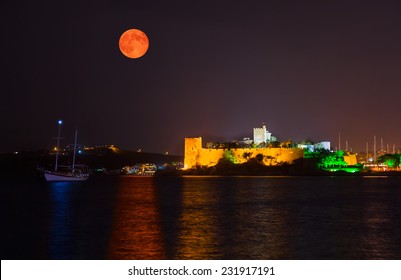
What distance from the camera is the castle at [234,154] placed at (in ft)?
181

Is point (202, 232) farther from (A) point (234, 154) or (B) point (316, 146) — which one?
(B) point (316, 146)

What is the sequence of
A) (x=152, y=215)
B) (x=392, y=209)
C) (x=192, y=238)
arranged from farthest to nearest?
(x=392, y=209), (x=152, y=215), (x=192, y=238)

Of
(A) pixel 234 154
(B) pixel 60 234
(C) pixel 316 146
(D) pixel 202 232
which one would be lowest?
(B) pixel 60 234

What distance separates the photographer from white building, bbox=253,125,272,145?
59750 millimetres

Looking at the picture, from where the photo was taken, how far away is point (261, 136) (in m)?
60.0

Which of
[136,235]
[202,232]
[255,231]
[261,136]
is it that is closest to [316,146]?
[261,136]

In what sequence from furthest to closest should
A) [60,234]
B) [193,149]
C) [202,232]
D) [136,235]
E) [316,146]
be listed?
[316,146], [193,149], [202,232], [60,234], [136,235]

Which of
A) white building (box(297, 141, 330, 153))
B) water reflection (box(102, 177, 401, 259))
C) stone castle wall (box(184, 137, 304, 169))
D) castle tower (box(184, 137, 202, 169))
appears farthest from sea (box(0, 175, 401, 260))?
white building (box(297, 141, 330, 153))

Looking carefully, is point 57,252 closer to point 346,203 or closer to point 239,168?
point 346,203

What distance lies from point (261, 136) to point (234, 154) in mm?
4480

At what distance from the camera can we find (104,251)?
955 centimetres

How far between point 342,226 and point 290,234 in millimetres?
2022

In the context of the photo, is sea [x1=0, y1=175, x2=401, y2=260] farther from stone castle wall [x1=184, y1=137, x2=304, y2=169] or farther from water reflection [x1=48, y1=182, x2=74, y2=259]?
stone castle wall [x1=184, y1=137, x2=304, y2=169]

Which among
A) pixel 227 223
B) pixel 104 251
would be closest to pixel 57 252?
pixel 104 251
